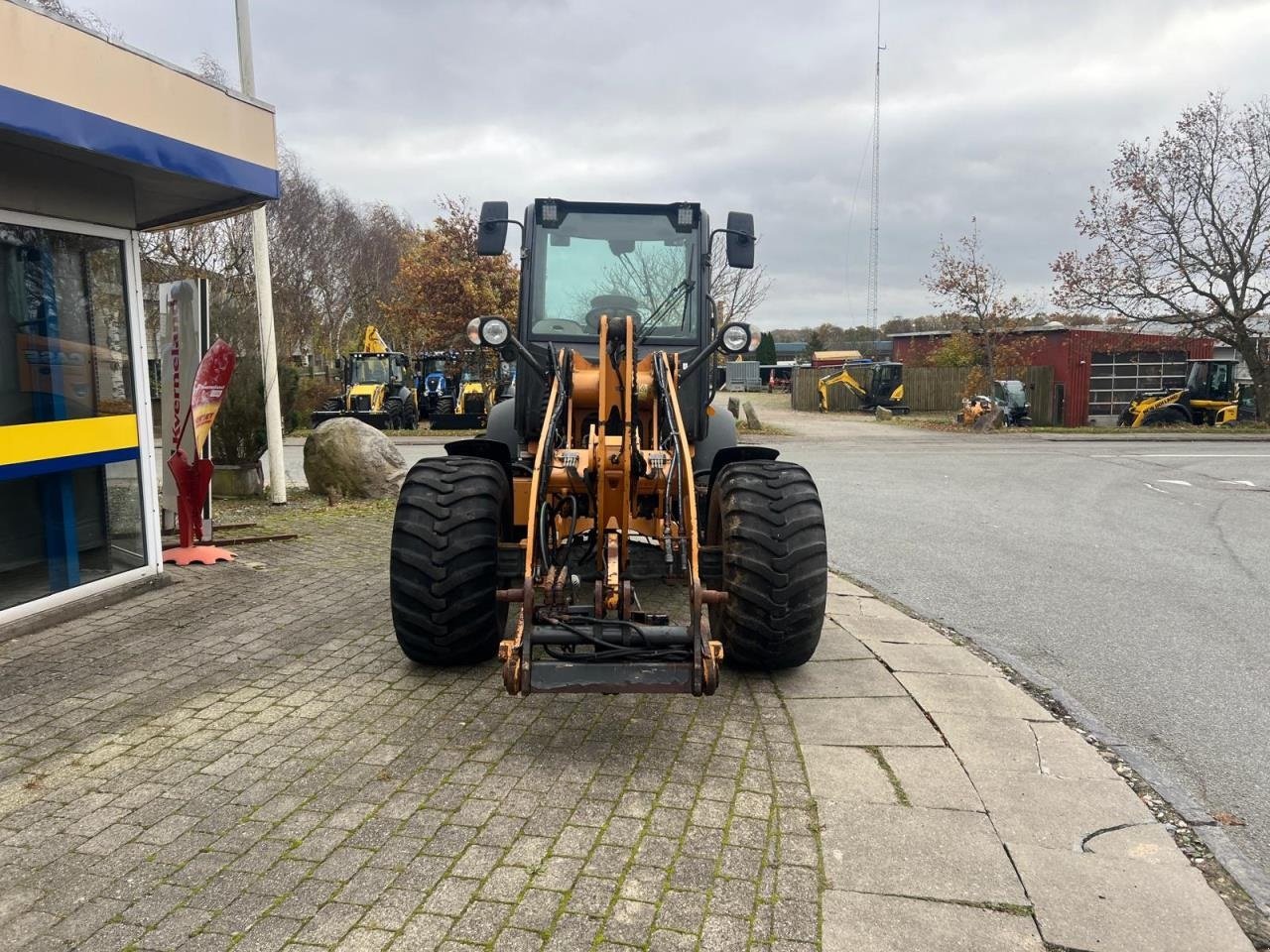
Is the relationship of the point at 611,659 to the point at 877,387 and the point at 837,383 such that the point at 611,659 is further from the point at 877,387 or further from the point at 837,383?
the point at 837,383

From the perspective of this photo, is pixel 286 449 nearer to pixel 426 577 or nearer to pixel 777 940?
pixel 426 577

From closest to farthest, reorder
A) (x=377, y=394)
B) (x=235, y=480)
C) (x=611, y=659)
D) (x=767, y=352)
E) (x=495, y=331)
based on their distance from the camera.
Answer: (x=611, y=659)
(x=495, y=331)
(x=235, y=480)
(x=377, y=394)
(x=767, y=352)

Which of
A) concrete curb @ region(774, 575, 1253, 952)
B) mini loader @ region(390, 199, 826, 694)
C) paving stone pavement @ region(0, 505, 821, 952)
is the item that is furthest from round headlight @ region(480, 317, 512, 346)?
concrete curb @ region(774, 575, 1253, 952)

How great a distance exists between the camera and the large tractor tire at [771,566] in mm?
4613

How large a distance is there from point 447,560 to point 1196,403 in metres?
31.7

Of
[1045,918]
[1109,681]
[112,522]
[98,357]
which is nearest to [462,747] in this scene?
[1045,918]

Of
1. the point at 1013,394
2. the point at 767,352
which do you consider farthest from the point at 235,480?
the point at 767,352

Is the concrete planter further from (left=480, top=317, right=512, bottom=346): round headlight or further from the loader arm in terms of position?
(left=480, top=317, right=512, bottom=346): round headlight

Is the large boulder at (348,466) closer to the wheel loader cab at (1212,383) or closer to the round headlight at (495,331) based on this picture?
the round headlight at (495,331)

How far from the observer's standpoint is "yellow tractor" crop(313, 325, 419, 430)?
2658 centimetres

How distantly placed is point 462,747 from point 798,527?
1.98 meters

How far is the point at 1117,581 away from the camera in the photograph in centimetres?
789

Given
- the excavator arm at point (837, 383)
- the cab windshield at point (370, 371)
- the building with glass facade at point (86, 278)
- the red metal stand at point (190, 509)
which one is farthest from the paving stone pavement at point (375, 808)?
the excavator arm at point (837, 383)

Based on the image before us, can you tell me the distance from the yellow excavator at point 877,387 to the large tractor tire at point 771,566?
34155mm
